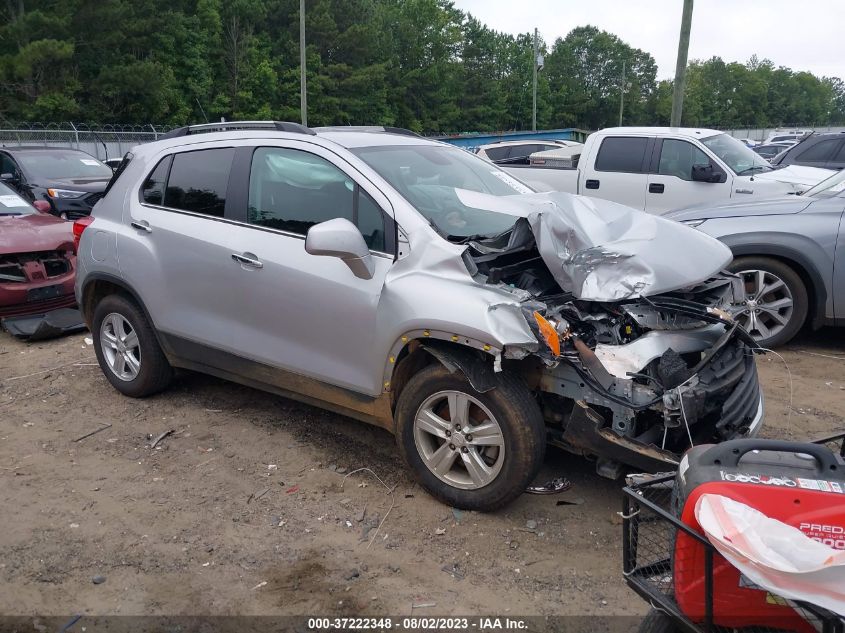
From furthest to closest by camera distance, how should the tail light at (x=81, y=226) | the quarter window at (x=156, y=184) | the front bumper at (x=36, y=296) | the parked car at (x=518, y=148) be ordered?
the parked car at (x=518, y=148)
the front bumper at (x=36, y=296)
the tail light at (x=81, y=226)
the quarter window at (x=156, y=184)

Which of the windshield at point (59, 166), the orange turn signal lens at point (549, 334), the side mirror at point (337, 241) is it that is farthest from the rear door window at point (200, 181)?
the windshield at point (59, 166)

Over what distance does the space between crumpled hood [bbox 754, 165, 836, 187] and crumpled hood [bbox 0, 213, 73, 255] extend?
7.94m

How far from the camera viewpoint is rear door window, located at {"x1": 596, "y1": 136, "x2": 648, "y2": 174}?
9.47 metres

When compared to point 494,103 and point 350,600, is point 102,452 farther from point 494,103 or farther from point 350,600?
point 494,103

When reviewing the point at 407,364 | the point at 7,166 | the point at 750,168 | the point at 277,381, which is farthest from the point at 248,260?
the point at 7,166

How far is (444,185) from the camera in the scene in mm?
4246

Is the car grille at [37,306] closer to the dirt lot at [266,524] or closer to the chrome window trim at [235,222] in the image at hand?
the dirt lot at [266,524]

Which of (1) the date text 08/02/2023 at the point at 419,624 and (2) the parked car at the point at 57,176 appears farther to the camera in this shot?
(2) the parked car at the point at 57,176

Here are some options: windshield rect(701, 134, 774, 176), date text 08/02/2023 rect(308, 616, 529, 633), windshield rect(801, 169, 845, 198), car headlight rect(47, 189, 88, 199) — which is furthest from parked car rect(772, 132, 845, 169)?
car headlight rect(47, 189, 88, 199)

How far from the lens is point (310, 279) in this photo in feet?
12.8

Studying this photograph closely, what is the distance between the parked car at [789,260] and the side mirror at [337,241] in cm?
354

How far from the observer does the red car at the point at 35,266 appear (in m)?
6.91

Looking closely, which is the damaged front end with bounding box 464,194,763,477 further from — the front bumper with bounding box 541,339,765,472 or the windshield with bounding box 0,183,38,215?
the windshield with bounding box 0,183,38,215

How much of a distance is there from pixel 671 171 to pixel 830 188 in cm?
306
